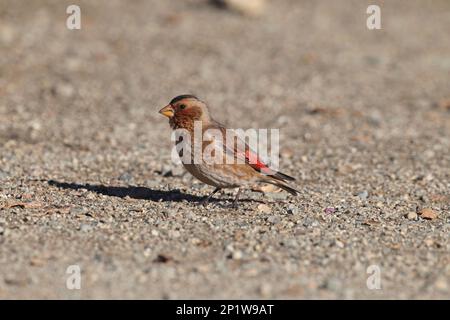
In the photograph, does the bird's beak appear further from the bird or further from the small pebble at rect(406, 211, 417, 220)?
the small pebble at rect(406, 211, 417, 220)

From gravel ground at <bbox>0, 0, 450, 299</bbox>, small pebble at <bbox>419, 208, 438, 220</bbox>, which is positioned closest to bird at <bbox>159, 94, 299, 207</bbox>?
gravel ground at <bbox>0, 0, 450, 299</bbox>

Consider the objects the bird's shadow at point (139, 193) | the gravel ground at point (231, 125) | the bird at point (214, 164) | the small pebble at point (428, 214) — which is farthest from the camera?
the bird's shadow at point (139, 193)

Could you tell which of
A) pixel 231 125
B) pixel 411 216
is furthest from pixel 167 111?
pixel 231 125

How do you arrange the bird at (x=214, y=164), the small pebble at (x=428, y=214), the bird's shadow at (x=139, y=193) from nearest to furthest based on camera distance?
the bird at (x=214, y=164) < the small pebble at (x=428, y=214) < the bird's shadow at (x=139, y=193)

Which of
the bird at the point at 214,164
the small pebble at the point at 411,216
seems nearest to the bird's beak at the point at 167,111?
the bird at the point at 214,164

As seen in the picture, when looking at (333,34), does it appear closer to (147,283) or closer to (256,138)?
(256,138)

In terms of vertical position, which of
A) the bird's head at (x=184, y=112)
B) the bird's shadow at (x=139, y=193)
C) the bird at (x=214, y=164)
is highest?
the bird's head at (x=184, y=112)

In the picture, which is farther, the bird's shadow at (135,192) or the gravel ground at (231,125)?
the bird's shadow at (135,192)

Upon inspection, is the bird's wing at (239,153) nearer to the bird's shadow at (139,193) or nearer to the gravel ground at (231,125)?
the gravel ground at (231,125)

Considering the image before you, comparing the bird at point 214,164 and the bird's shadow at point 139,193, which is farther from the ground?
the bird at point 214,164
